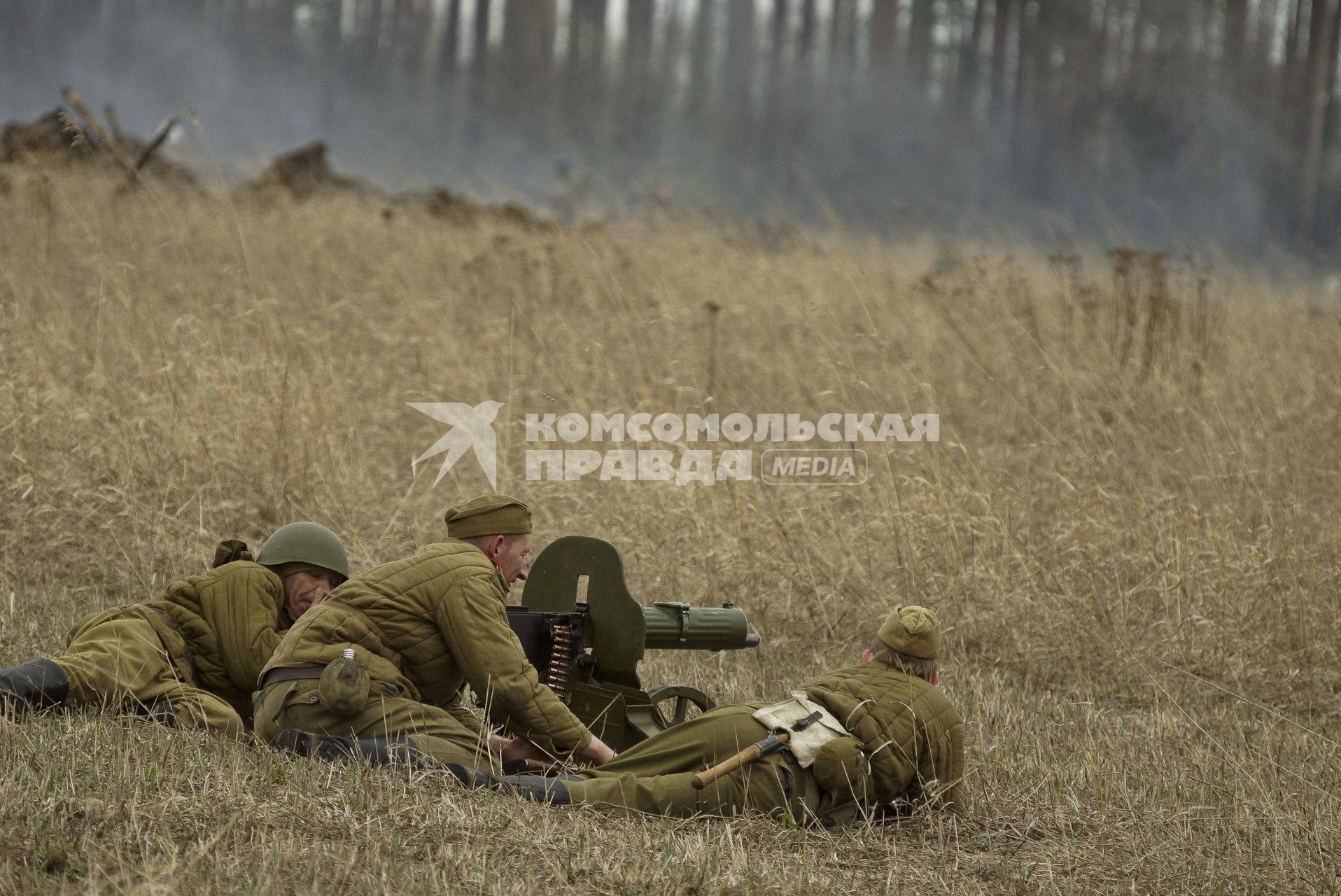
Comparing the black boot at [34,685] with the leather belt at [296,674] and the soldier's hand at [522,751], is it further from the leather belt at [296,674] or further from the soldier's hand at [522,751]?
the soldier's hand at [522,751]

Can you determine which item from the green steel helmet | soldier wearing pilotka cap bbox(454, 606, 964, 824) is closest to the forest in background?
the green steel helmet

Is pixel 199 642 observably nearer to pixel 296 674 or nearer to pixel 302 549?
pixel 302 549

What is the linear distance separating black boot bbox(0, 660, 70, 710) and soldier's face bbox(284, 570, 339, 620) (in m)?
0.81

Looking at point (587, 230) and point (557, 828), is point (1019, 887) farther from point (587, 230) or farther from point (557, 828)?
point (587, 230)

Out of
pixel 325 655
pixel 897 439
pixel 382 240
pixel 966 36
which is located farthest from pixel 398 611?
pixel 966 36

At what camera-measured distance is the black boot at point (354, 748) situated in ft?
13.3

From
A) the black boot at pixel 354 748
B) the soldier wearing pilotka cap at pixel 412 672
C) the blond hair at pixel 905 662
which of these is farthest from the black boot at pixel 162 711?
the blond hair at pixel 905 662

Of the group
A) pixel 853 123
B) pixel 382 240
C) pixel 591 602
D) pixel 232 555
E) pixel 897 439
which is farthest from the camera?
pixel 853 123

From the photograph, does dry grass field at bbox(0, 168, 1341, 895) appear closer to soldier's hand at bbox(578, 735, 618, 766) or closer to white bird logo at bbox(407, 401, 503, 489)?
white bird logo at bbox(407, 401, 503, 489)

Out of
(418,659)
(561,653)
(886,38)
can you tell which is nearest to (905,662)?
(561,653)

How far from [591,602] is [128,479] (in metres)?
3.67

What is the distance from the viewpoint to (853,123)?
32.7 meters

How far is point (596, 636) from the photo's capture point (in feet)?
15.0

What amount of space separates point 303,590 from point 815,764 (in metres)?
2.06
